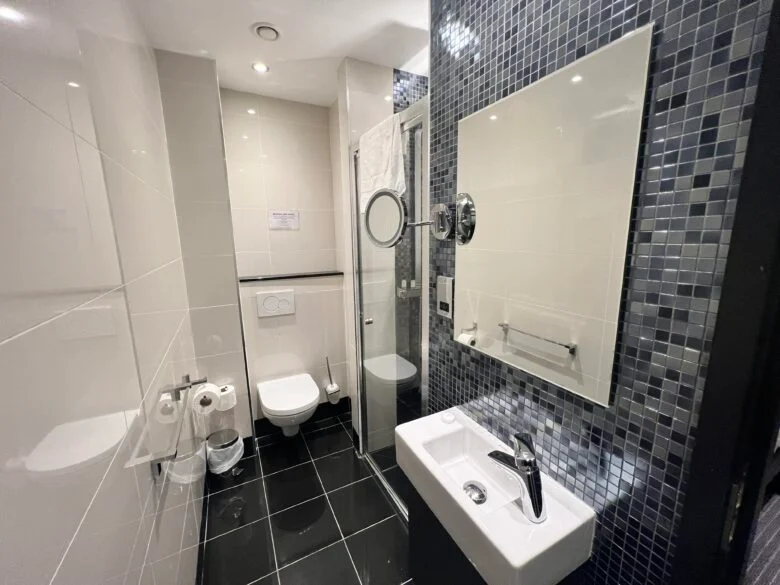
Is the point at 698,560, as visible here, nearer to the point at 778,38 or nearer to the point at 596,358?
the point at 596,358

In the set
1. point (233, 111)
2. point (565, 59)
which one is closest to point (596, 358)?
point (565, 59)

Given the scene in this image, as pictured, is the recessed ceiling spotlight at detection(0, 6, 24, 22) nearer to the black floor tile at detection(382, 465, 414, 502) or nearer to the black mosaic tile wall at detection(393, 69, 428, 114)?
the black mosaic tile wall at detection(393, 69, 428, 114)

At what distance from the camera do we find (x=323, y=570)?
144 cm

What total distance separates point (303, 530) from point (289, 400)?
2.39 ft

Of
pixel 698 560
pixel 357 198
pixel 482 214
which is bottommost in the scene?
pixel 698 560

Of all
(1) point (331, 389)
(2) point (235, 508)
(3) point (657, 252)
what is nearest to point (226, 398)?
(2) point (235, 508)

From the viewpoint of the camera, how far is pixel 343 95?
5.95ft

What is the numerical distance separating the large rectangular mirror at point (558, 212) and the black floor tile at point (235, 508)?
1.60 metres

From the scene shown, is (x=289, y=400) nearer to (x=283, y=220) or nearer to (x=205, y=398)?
(x=205, y=398)

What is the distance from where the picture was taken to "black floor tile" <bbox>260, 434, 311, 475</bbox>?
2088 mm

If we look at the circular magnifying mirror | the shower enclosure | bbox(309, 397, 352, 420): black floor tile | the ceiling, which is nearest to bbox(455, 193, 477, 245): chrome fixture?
the shower enclosure

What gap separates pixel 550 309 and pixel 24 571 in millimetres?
1091

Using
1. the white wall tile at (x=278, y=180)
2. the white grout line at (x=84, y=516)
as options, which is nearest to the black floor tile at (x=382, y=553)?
the white grout line at (x=84, y=516)

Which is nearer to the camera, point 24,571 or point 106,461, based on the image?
point 24,571
